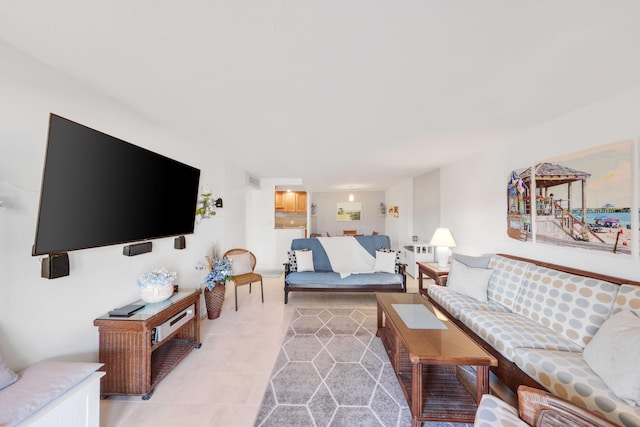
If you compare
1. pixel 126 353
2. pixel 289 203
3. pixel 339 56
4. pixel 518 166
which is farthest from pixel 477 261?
pixel 289 203

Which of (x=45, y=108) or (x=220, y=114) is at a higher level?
(x=220, y=114)

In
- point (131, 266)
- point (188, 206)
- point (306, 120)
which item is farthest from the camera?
point (188, 206)

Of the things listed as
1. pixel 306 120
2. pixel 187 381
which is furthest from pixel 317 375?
pixel 306 120

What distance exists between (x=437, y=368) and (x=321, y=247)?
2440 mm

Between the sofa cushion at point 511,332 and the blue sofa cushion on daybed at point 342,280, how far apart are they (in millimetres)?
1295

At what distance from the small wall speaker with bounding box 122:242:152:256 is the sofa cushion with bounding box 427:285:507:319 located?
3005 millimetres

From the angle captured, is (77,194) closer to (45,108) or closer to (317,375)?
(45,108)

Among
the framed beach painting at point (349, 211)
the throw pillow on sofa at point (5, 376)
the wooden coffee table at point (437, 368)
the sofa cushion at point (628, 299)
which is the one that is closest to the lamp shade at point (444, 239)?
the wooden coffee table at point (437, 368)

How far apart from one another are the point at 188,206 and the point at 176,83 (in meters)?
→ 1.25

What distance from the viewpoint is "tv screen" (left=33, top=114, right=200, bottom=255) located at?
1175mm

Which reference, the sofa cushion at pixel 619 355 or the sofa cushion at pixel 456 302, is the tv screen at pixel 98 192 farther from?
the sofa cushion at pixel 619 355

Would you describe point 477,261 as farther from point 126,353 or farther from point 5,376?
point 5,376

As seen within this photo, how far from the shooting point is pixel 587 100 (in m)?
1.80

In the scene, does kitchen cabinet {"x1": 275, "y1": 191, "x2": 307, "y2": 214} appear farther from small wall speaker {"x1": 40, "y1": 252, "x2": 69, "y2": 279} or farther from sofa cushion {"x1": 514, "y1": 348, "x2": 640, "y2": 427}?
sofa cushion {"x1": 514, "y1": 348, "x2": 640, "y2": 427}
